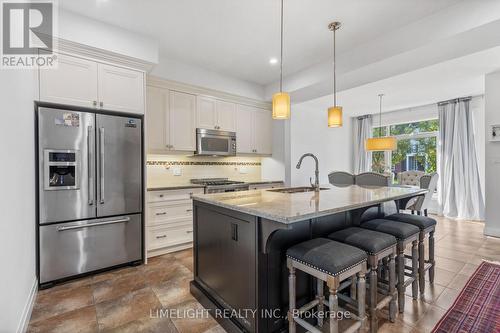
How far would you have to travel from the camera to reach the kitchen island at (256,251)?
1508 millimetres

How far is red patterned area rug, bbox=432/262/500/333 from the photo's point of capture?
1771 millimetres

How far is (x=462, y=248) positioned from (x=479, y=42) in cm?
271

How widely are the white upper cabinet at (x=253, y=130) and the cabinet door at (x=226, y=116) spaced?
4.2 inches

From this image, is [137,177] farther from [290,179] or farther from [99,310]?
[290,179]

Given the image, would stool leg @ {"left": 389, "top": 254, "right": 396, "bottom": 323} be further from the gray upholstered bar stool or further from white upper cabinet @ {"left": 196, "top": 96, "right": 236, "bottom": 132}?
white upper cabinet @ {"left": 196, "top": 96, "right": 236, "bottom": 132}

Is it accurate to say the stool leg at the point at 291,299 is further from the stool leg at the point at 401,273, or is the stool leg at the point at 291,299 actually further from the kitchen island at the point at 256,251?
the stool leg at the point at 401,273

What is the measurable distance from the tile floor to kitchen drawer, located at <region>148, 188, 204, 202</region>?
31.0 inches

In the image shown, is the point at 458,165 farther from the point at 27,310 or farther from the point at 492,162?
the point at 27,310

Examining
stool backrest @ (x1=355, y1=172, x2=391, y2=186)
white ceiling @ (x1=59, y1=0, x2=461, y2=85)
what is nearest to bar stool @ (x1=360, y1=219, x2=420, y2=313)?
stool backrest @ (x1=355, y1=172, x2=391, y2=186)

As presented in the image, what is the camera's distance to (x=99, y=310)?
2029 mm

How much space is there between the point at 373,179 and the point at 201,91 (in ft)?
9.72

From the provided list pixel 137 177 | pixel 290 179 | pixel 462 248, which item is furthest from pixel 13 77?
pixel 462 248

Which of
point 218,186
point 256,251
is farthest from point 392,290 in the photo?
point 218,186

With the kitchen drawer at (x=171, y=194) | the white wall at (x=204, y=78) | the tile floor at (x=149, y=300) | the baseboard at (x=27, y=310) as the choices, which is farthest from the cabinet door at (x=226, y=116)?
the baseboard at (x=27, y=310)
